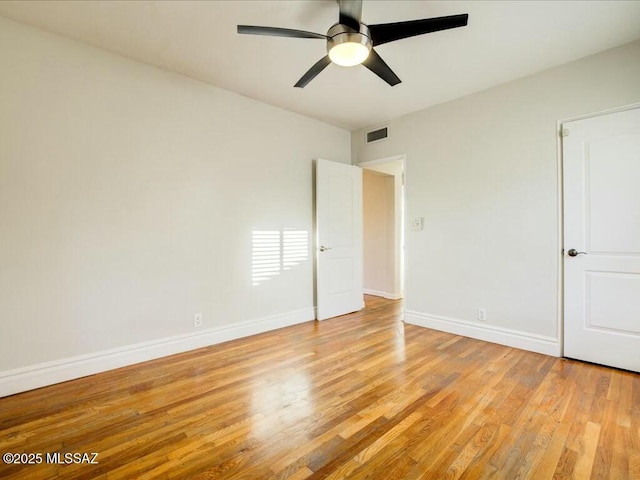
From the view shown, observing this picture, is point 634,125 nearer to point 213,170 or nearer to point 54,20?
point 213,170

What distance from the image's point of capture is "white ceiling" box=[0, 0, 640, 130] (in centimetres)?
222

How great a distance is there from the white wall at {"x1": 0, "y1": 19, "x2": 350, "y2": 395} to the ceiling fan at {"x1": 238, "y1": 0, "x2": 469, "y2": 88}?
1561mm

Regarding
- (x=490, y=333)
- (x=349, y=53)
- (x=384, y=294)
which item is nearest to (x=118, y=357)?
(x=349, y=53)

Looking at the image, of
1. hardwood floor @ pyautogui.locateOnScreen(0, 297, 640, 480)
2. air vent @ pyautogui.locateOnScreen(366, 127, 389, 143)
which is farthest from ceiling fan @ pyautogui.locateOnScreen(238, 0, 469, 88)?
hardwood floor @ pyautogui.locateOnScreen(0, 297, 640, 480)

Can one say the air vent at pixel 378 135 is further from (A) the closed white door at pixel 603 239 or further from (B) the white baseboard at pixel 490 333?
(B) the white baseboard at pixel 490 333

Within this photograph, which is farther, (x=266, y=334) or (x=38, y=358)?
(x=266, y=334)

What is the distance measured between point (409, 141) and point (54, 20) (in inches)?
144

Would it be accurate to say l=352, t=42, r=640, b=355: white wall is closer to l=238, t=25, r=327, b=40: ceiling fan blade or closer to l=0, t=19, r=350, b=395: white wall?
l=0, t=19, r=350, b=395: white wall

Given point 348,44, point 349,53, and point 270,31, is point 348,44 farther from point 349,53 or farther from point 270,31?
point 270,31

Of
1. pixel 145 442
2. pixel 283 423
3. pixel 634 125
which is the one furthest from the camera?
pixel 634 125

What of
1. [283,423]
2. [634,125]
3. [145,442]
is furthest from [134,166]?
[634,125]

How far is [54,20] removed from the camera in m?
2.34

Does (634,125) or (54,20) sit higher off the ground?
(54,20)

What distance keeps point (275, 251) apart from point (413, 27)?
272 cm
